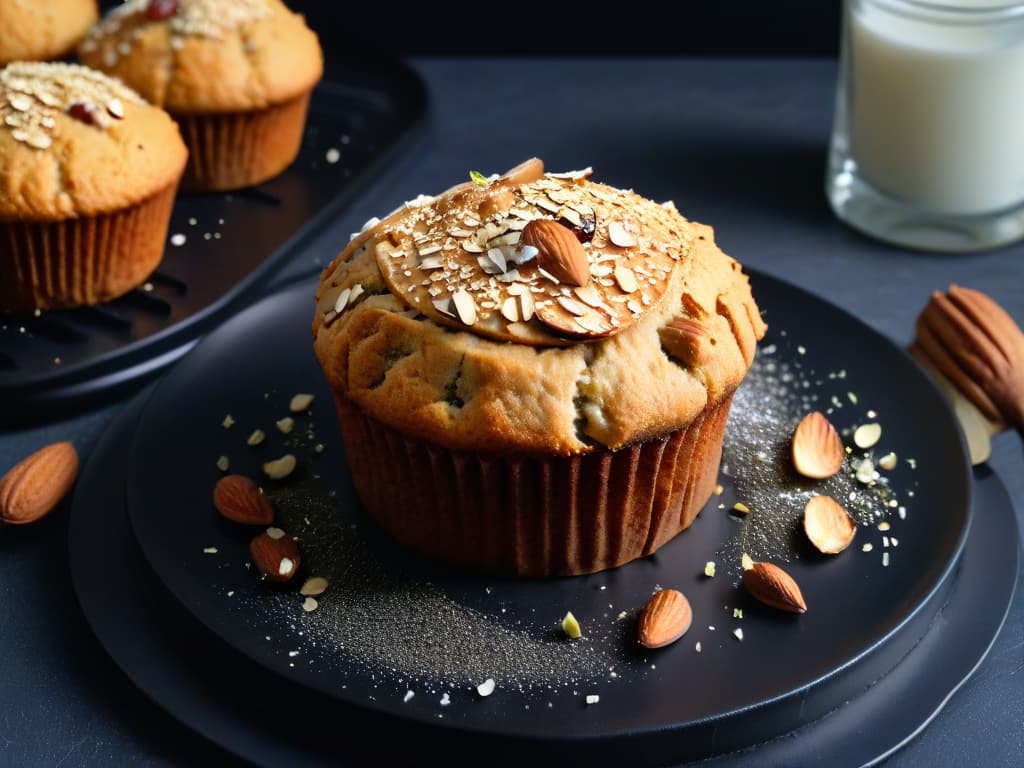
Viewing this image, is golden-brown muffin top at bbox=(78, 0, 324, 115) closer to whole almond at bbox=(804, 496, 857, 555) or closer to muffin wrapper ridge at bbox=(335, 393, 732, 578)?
muffin wrapper ridge at bbox=(335, 393, 732, 578)

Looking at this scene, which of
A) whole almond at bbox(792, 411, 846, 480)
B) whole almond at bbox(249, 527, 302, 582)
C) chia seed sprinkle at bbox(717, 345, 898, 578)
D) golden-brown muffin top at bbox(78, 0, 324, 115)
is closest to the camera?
whole almond at bbox(249, 527, 302, 582)

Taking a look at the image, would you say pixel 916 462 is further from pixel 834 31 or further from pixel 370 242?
pixel 834 31

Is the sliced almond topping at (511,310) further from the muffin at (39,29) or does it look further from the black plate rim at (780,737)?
the muffin at (39,29)

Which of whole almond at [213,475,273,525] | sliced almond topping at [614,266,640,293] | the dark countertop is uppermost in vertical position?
sliced almond topping at [614,266,640,293]

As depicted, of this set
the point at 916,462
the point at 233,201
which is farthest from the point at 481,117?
the point at 916,462

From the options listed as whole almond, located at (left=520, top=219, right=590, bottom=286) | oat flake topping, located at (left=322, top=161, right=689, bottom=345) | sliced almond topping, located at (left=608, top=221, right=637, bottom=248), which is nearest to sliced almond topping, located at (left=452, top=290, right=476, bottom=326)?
oat flake topping, located at (left=322, top=161, right=689, bottom=345)

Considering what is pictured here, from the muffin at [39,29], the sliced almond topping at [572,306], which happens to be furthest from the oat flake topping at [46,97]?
the sliced almond topping at [572,306]
